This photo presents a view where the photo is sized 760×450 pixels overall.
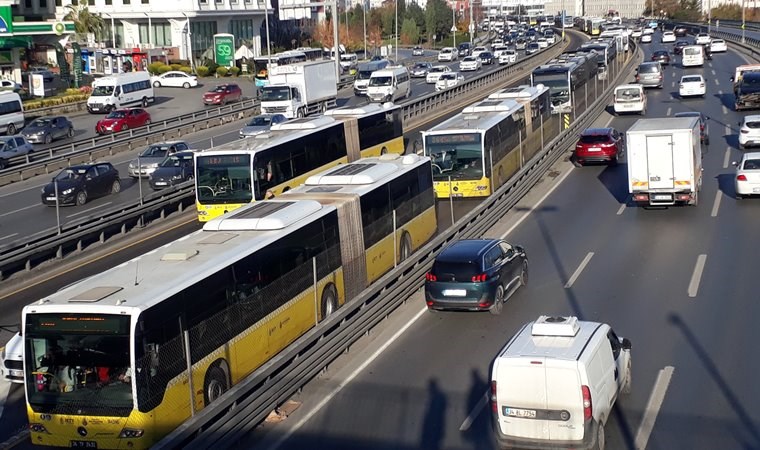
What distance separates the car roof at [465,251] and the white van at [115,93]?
51111mm

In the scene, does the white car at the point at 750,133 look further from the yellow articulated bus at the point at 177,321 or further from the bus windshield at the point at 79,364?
the bus windshield at the point at 79,364

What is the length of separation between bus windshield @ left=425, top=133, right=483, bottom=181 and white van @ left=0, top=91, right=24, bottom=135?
32.7 meters

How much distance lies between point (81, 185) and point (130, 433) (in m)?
24.8

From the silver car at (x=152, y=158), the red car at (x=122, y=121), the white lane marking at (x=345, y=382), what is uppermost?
the red car at (x=122, y=121)

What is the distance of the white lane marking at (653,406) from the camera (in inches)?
550

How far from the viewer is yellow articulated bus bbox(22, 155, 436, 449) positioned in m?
13.5

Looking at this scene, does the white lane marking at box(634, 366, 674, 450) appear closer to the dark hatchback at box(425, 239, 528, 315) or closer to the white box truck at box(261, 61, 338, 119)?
the dark hatchback at box(425, 239, 528, 315)

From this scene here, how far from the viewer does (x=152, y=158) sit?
42.3 meters

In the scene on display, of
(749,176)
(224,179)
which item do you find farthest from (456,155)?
(749,176)

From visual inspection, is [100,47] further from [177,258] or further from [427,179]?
[177,258]

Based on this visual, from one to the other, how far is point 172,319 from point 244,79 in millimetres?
79391

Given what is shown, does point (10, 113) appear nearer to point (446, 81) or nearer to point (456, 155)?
point (446, 81)

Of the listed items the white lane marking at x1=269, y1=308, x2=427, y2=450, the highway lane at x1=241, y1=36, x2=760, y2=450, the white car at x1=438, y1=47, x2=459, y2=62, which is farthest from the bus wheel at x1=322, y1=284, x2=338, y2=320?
the white car at x1=438, y1=47, x2=459, y2=62

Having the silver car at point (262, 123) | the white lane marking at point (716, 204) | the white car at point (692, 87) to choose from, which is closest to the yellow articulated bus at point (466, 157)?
the white lane marking at point (716, 204)
